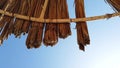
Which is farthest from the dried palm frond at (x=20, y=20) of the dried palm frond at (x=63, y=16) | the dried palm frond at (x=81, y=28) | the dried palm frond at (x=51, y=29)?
the dried palm frond at (x=81, y=28)

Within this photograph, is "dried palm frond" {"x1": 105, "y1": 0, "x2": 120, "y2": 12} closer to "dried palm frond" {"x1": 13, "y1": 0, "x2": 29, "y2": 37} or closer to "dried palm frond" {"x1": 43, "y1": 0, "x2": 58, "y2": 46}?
"dried palm frond" {"x1": 43, "y1": 0, "x2": 58, "y2": 46}

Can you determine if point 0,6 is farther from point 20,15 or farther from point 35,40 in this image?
point 35,40

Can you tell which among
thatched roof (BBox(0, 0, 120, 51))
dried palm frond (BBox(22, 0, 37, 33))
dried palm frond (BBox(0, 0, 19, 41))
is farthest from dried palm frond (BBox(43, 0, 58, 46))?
dried palm frond (BBox(0, 0, 19, 41))

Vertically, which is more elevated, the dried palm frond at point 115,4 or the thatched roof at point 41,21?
the dried palm frond at point 115,4

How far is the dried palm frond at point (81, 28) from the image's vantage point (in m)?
7.52

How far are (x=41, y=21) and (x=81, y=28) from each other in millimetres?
708

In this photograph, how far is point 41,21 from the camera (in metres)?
7.61

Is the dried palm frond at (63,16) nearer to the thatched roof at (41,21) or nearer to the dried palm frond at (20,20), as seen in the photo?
the thatched roof at (41,21)

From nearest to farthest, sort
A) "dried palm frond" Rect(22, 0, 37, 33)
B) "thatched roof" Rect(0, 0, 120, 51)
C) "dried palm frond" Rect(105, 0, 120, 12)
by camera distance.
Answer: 1. "dried palm frond" Rect(105, 0, 120, 12)
2. "thatched roof" Rect(0, 0, 120, 51)
3. "dried palm frond" Rect(22, 0, 37, 33)

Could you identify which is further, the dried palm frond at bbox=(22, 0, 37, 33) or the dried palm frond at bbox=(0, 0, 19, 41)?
the dried palm frond at bbox=(22, 0, 37, 33)

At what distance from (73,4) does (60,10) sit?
26cm

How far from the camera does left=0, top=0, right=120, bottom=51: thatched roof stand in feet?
24.8

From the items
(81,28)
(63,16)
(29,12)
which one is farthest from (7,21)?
(81,28)


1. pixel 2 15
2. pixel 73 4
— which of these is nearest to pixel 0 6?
pixel 2 15
